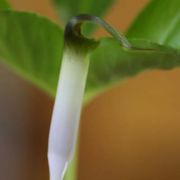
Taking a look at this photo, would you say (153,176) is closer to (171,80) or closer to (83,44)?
(171,80)

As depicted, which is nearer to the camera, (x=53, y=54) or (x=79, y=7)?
(x=53, y=54)

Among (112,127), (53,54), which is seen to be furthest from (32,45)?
(112,127)

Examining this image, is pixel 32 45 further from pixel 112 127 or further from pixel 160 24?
pixel 112 127

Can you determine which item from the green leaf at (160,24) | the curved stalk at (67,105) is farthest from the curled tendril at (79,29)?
the green leaf at (160,24)

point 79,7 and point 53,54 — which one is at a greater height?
point 79,7

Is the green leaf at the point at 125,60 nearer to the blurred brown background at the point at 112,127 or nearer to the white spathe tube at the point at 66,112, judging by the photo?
the white spathe tube at the point at 66,112

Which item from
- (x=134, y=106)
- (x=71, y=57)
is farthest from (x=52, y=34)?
(x=134, y=106)

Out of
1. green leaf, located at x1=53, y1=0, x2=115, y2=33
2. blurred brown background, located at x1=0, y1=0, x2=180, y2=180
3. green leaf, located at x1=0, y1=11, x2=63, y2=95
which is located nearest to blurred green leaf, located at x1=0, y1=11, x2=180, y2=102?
green leaf, located at x1=0, y1=11, x2=63, y2=95
